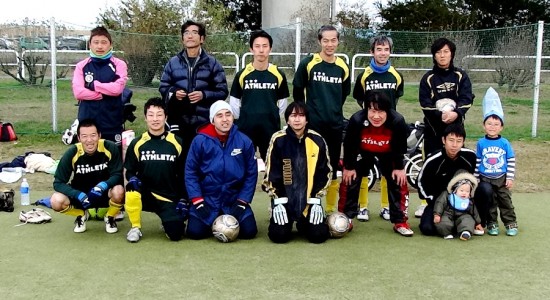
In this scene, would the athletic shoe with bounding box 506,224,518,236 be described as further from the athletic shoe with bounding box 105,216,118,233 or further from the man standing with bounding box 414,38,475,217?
the athletic shoe with bounding box 105,216,118,233

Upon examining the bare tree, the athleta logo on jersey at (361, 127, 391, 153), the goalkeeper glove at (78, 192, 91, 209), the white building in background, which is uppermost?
the white building in background

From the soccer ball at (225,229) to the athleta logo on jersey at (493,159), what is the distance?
222 centimetres

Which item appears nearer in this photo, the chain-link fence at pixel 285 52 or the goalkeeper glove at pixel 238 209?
the goalkeeper glove at pixel 238 209

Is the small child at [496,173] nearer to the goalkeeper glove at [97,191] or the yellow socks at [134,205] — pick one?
the yellow socks at [134,205]

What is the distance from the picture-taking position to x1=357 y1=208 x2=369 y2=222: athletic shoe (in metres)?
5.74

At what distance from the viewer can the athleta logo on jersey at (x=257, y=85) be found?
553 centimetres

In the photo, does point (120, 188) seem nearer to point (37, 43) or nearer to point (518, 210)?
point (518, 210)

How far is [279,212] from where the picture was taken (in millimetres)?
4977

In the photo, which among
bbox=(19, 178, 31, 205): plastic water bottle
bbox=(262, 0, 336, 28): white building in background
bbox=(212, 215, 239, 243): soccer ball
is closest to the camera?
bbox=(212, 215, 239, 243): soccer ball

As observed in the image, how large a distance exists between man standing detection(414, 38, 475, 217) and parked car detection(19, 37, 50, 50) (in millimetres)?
8376

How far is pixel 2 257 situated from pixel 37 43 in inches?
319

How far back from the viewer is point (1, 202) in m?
5.92

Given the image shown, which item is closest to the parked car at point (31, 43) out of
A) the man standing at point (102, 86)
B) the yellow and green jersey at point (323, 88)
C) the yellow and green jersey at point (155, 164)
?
the man standing at point (102, 86)

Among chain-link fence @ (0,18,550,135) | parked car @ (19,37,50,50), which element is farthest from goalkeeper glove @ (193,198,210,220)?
parked car @ (19,37,50,50)
